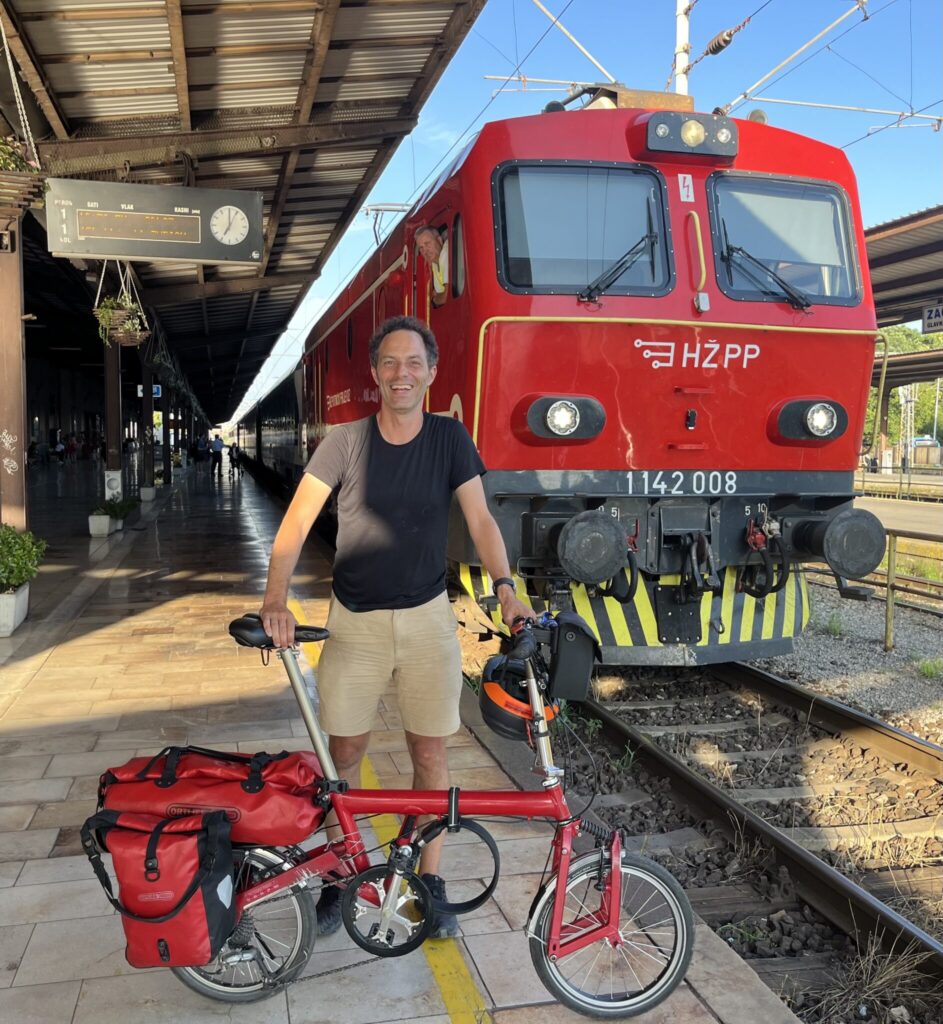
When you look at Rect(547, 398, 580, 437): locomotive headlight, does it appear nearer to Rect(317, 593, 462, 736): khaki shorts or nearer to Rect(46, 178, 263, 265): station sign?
Rect(317, 593, 462, 736): khaki shorts

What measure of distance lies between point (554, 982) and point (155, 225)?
747 centimetres

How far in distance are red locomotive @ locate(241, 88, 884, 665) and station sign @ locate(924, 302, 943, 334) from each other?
11032mm

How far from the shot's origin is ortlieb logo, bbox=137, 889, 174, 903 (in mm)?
2492

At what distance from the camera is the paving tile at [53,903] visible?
3312mm

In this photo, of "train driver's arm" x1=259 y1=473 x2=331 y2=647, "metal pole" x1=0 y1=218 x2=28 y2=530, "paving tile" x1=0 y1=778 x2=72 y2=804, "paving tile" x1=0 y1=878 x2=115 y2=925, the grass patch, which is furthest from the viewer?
"metal pole" x1=0 y1=218 x2=28 y2=530

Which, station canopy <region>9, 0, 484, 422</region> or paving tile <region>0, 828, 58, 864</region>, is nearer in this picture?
paving tile <region>0, 828, 58, 864</region>

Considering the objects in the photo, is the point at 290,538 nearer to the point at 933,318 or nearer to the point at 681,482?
the point at 681,482

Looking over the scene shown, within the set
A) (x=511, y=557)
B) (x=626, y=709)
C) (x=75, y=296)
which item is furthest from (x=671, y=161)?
(x=75, y=296)

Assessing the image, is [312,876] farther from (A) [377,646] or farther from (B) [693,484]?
(B) [693,484]

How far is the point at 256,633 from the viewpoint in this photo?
107 inches

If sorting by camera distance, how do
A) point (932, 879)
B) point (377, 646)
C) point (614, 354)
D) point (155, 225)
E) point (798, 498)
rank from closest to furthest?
point (377, 646) < point (932, 879) < point (614, 354) < point (798, 498) < point (155, 225)

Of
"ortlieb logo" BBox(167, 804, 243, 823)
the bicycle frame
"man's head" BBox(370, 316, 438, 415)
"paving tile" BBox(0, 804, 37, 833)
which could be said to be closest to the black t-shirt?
"man's head" BBox(370, 316, 438, 415)

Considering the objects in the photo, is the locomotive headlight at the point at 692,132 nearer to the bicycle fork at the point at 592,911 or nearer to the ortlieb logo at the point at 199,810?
the bicycle fork at the point at 592,911

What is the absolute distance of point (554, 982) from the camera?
8.89 feet
